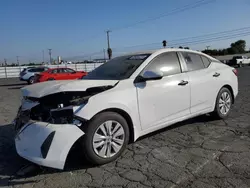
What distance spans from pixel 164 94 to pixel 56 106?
69.5 inches

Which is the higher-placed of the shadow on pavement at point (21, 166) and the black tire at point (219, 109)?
the black tire at point (219, 109)

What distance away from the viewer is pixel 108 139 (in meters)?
3.38

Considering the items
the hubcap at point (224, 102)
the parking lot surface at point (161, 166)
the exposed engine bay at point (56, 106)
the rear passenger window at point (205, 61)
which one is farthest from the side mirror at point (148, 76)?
the hubcap at point (224, 102)

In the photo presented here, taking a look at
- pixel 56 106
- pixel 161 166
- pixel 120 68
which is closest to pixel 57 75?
pixel 120 68

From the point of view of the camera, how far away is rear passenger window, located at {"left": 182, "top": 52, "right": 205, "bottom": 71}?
4691 millimetres

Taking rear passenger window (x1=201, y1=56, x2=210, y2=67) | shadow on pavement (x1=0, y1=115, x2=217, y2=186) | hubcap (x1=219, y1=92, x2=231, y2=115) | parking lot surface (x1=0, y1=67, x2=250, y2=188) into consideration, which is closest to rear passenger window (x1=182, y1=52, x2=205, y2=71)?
rear passenger window (x1=201, y1=56, x2=210, y2=67)

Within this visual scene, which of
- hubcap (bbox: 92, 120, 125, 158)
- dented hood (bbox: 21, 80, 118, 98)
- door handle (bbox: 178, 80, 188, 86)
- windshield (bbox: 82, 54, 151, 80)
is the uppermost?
windshield (bbox: 82, 54, 151, 80)

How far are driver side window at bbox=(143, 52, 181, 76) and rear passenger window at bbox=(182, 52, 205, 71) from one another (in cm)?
29

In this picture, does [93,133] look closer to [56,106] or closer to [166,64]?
[56,106]

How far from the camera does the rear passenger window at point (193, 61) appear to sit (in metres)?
4.69

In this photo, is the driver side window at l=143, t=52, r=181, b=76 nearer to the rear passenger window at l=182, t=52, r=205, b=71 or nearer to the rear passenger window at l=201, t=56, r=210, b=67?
the rear passenger window at l=182, t=52, r=205, b=71

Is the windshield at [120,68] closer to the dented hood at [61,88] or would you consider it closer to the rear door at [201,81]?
the dented hood at [61,88]

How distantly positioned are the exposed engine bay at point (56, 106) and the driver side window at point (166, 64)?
3.27ft

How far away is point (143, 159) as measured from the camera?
3543mm
